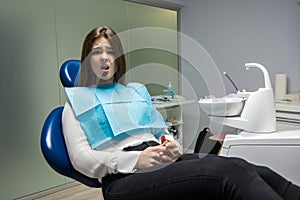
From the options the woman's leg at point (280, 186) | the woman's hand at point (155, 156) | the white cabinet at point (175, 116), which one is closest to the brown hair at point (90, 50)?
the woman's hand at point (155, 156)

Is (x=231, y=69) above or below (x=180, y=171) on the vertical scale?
above

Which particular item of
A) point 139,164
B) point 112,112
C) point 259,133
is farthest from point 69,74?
point 259,133

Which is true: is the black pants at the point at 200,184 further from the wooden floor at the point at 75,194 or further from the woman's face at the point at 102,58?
the wooden floor at the point at 75,194

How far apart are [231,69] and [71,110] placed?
6.28 ft

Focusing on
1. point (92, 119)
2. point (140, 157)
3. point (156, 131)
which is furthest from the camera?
point (156, 131)

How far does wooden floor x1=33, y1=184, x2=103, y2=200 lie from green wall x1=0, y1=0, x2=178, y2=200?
0.07 metres

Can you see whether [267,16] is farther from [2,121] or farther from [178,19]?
[2,121]

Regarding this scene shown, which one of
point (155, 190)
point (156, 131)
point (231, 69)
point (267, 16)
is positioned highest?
point (267, 16)

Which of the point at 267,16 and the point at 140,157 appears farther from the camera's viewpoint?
the point at 267,16

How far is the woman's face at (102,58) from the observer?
1.10 meters

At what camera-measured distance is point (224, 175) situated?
76 centimetres

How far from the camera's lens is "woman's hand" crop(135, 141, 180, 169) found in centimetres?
89

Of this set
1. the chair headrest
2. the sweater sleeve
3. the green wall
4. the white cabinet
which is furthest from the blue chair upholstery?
the white cabinet

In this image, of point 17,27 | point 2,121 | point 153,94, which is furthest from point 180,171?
point 153,94
